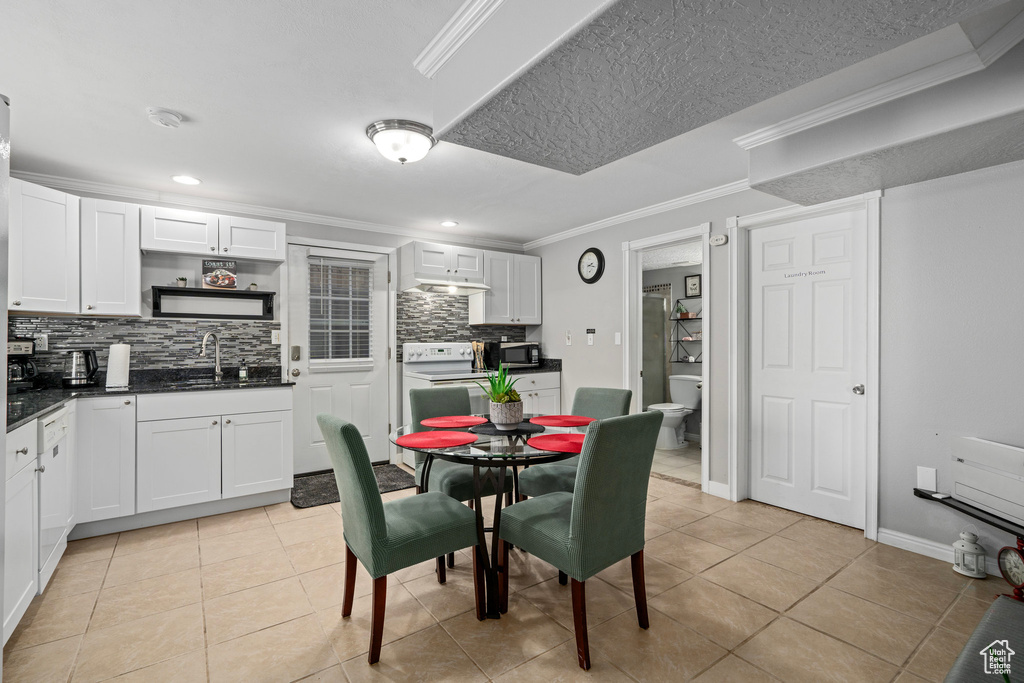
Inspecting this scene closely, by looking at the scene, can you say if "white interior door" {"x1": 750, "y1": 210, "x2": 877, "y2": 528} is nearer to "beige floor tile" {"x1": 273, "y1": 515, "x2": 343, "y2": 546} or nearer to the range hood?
the range hood

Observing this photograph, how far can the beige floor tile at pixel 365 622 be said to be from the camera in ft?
6.53

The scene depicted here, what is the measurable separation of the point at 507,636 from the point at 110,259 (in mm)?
3467

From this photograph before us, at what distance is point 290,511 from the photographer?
3.53 metres

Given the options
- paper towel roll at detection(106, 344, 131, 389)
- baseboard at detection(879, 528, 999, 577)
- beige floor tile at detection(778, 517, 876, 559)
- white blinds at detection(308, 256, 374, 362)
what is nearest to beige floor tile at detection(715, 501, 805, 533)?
beige floor tile at detection(778, 517, 876, 559)

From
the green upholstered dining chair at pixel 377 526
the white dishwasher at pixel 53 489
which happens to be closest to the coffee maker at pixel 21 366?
the white dishwasher at pixel 53 489

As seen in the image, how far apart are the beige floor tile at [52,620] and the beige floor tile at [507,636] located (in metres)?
1.58

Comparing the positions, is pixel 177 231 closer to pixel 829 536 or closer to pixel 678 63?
pixel 678 63

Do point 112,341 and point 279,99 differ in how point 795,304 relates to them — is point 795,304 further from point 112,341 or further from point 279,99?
point 112,341

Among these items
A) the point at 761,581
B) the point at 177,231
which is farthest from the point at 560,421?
the point at 177,231

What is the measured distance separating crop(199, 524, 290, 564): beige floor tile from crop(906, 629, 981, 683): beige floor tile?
3088 millimetres

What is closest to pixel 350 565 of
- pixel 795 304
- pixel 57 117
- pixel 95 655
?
pixel 95 655

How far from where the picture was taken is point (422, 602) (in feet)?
7.53

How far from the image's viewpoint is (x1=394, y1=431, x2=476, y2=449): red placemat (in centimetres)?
219

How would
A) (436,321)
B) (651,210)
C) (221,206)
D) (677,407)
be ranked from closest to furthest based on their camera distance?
(221,206) → (651,210) → (436,321) → (677,407)
